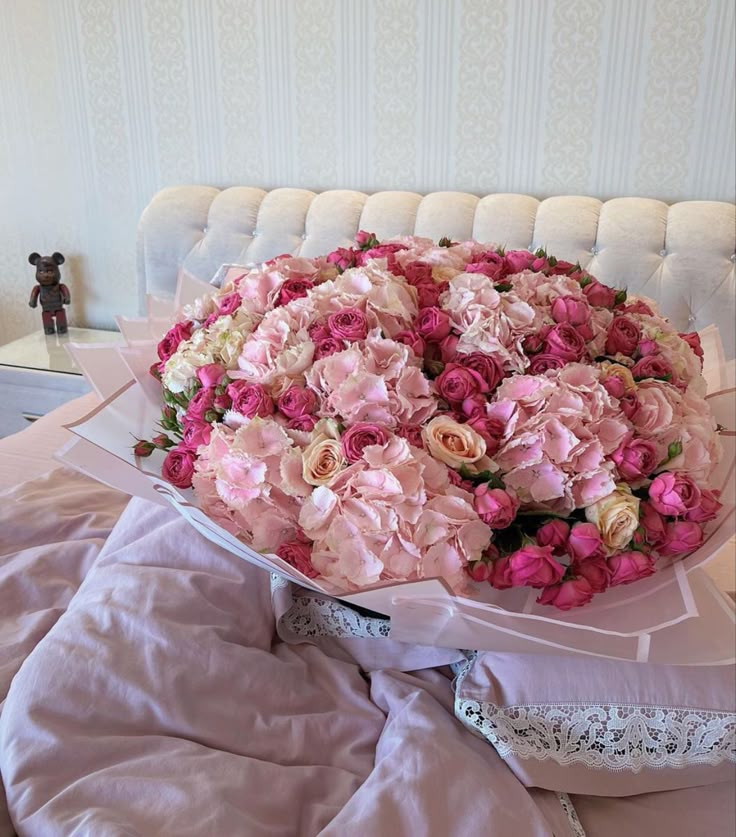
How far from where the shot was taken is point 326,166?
Answer: 2215mm

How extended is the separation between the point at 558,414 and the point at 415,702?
1.18 feet

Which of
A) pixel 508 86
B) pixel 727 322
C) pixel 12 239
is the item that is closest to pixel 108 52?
pixel 12 239

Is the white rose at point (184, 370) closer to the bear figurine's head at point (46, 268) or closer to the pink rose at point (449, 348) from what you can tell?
the pink rose at point (449, 348)

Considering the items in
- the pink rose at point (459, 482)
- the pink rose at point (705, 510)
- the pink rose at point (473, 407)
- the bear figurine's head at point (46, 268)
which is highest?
the pink rose at point (473, 407)

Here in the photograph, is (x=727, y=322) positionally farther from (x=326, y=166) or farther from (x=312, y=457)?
(x=312, y=457)

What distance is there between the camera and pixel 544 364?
0.80 m

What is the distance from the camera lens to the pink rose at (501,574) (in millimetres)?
693

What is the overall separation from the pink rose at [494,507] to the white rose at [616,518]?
9 centimetres

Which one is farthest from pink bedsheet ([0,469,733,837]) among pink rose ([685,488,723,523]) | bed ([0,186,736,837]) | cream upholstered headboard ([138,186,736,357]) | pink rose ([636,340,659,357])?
cream upholstered headboard ([138,186,736,357])

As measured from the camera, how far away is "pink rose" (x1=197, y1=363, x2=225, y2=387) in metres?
0.83

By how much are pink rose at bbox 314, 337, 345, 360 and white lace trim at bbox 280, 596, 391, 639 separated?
31 cm

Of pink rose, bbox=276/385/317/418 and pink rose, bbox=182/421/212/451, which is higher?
pink rose, bbox=276/385/317/418

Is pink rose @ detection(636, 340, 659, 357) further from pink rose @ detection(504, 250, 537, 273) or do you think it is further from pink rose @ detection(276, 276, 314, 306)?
pink rose @ detection(276, 276, 314, 306)

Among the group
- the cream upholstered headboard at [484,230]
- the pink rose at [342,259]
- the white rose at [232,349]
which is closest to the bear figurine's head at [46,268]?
the cream upholstered headboard at [484,230]
